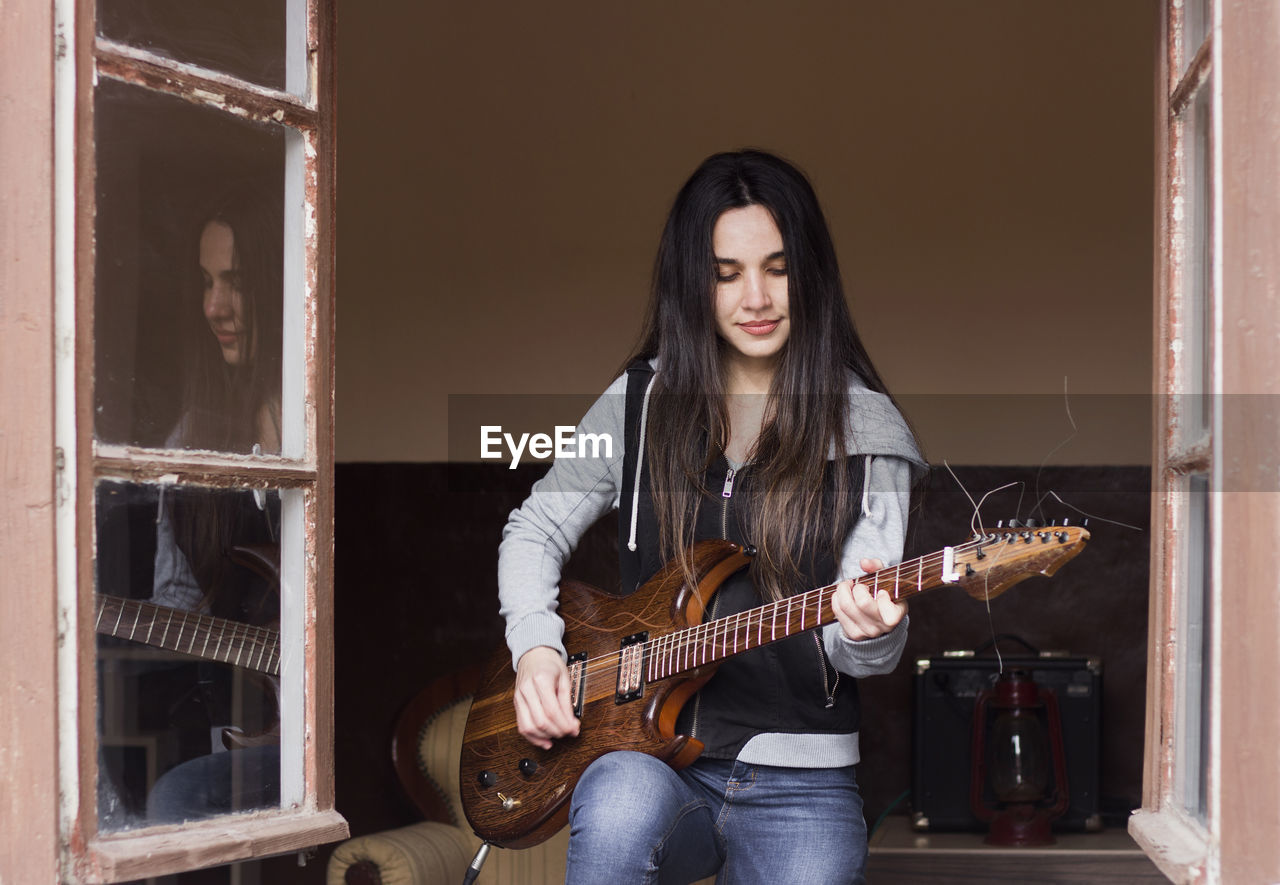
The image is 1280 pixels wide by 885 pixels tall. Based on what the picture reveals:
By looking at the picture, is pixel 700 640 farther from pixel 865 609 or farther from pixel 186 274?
pixel 186 274

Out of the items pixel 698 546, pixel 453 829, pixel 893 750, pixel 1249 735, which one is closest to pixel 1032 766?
pixel 893 750

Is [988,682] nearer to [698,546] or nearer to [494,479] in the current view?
[494,479]

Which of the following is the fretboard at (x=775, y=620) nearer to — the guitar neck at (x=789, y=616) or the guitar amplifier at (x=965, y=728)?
the guitar neck at (x=789, y=616)

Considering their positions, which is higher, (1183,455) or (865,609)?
(1183,455)

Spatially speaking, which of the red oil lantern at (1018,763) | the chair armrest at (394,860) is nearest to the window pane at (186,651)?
the chair armrest at (394,860)

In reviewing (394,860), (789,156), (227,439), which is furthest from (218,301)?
(789,156)

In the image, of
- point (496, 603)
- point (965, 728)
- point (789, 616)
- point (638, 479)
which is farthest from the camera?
point (496, 603)

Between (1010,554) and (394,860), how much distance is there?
1858 millimetres

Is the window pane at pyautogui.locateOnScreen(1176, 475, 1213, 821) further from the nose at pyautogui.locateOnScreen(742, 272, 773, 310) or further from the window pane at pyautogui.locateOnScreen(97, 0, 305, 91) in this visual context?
the window pane at pyautogui.locateOnScreen(97, 0, 305, 91)

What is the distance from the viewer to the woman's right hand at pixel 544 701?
1.95 meters

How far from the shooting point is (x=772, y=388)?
2.16m

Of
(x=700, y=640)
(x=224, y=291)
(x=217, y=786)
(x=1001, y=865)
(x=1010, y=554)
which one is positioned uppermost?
(x=224, y=291)

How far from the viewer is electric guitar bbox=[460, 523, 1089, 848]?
6.26 feet

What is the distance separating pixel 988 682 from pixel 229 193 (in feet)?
7.93
